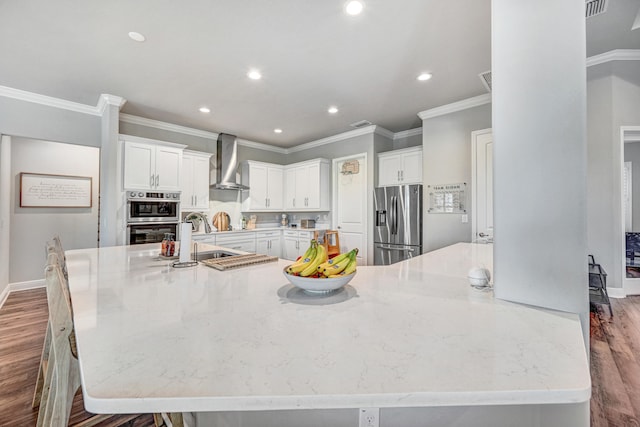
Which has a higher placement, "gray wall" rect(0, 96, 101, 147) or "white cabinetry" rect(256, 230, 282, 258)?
"gray wall" rect(0, 96, 101, 147)

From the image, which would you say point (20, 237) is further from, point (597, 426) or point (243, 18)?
point (597, 426)

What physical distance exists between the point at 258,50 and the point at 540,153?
246 cm

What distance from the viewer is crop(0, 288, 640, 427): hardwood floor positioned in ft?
4.95

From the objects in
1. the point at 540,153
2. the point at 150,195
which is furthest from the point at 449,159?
the point at 150,195

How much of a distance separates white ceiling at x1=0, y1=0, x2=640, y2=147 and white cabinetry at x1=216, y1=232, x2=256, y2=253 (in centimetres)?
204

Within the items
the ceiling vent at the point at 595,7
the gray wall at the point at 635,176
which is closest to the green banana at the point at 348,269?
the ceiling vent at the point at 595,7

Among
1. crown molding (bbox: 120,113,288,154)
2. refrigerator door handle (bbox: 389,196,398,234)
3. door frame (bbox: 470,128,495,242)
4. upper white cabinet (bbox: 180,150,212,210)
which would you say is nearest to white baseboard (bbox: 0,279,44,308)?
upper white cabinet (bbox: 180,150,212,210)

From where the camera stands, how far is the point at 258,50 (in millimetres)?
2539

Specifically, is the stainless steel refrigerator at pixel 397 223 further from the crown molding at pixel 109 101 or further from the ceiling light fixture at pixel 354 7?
the crown molding at pixel 109 101

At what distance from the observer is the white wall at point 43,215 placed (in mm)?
3912

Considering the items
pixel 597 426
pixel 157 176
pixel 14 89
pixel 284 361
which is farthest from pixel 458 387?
pixel 14 89

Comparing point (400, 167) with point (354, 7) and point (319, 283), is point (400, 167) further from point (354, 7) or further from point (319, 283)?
point (319, 283)

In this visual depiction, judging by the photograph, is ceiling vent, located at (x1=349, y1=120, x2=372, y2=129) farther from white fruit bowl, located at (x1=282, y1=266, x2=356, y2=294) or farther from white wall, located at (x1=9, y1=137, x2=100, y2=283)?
white wall, located at (x1=9, y1=137, x2=100, y2=283)

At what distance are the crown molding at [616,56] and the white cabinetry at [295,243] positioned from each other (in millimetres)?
4266
